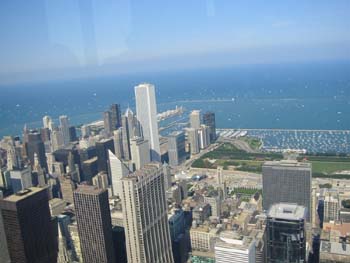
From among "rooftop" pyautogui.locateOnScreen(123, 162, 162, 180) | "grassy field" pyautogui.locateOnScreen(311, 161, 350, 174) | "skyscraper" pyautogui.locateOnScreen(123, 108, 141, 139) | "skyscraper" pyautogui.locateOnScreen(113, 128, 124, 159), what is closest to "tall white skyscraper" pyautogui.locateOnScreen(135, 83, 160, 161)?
"skyscraper" pyautogui.locateOnScreen(123, 108, 141, 139)

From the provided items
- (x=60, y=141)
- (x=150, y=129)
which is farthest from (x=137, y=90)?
(x=60, y=141)

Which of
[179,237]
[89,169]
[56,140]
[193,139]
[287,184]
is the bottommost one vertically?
[179,237]

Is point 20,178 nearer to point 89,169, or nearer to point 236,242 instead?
point 89,169

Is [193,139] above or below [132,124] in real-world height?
below

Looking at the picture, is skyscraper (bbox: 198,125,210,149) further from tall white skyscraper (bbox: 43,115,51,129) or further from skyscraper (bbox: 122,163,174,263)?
skyscraper (bbox: 122,163,174,263)

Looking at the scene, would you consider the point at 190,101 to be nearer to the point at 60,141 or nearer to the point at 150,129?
the point at 150,129

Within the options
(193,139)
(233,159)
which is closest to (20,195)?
(233,159)

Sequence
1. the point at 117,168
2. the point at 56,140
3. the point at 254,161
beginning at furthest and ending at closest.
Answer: the point at 56,140 → the point at 254,161 → the point at 117,168
